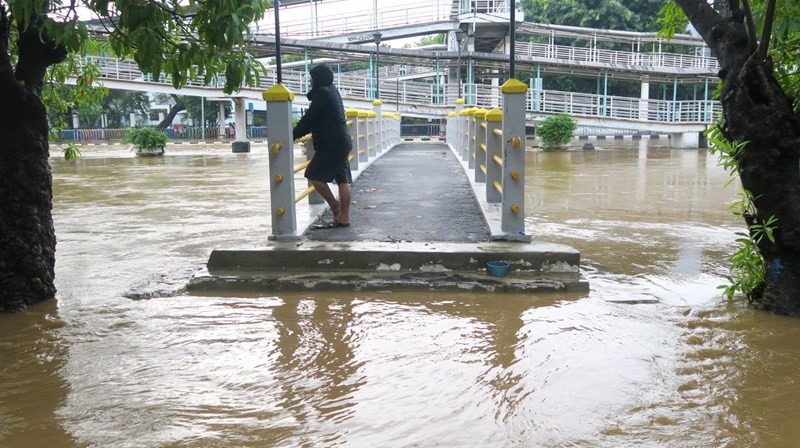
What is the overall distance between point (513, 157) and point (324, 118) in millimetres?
1886

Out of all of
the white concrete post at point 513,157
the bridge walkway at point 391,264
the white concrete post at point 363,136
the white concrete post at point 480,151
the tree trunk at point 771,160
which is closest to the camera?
the tree trunk at point 771,160

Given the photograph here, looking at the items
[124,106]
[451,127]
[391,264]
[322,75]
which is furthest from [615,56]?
[124,106]

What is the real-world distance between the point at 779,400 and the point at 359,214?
5.04m

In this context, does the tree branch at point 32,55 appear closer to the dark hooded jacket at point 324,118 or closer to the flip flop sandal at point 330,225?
the dark hooded jacket at point 324,118

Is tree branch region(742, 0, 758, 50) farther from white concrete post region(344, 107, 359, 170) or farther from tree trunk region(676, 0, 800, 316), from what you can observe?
white concrete post region(344, 107, 359, 170)

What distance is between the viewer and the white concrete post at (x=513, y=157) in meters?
5.96

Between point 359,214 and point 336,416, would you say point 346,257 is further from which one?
point 336,416

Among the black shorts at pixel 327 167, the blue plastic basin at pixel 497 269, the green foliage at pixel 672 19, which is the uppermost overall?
the green foliage at pixel 672 19

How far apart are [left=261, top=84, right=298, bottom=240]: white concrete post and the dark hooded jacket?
29 cm

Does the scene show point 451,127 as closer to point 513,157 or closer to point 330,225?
point 330,225

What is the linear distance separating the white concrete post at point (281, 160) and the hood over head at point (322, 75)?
15.7 inches

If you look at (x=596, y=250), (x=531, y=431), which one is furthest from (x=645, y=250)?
A: (x=531, y=431)

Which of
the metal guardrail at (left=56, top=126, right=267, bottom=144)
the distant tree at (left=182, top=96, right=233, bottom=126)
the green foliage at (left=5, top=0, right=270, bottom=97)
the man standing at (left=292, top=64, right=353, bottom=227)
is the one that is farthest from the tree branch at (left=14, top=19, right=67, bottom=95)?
the distant tree at (left=182, top=96, right=233, bottom=126)

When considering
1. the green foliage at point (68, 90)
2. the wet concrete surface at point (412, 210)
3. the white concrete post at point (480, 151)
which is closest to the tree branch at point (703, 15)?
the wet concrete surface at point (412, 210)
